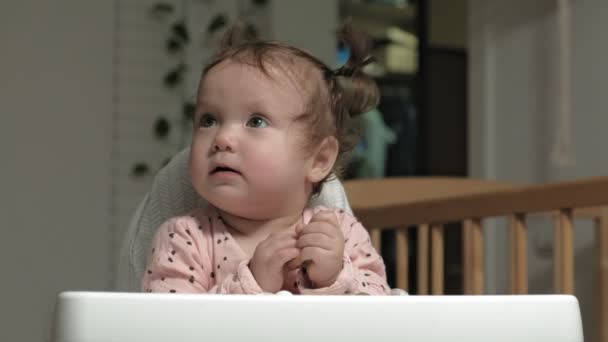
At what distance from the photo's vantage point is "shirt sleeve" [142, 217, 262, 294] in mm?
938

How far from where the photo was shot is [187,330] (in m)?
0.66

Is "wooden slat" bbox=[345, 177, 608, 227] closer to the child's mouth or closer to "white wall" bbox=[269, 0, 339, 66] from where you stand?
the child's mouth

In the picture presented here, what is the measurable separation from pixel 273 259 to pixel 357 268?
17cm

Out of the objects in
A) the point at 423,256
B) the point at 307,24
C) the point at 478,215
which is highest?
the point at 307,24

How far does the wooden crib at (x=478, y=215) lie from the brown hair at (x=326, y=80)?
342 millimetres

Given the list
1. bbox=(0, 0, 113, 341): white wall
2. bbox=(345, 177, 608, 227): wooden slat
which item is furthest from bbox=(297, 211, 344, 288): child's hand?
bbox=(0, 0, 113, 341): white wall

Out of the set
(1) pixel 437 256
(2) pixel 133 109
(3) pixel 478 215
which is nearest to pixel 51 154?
(2) pixel 133 109

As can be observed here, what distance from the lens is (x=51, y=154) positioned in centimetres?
275

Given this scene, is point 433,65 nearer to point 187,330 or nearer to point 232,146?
point 232,146

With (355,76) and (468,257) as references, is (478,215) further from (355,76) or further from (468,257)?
(355,76)

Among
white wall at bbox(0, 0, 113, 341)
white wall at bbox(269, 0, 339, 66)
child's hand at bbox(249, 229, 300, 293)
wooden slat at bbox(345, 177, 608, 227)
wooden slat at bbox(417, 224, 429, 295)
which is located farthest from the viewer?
white wall at bbox(269, 0, 339, 66)

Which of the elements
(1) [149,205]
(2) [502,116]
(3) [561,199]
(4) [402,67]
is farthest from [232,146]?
(4) [402,67]

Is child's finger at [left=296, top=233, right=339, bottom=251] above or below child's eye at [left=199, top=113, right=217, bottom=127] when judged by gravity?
below

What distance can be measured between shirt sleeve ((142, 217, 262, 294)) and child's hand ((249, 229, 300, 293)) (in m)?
0.01
